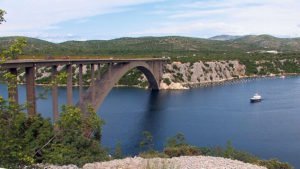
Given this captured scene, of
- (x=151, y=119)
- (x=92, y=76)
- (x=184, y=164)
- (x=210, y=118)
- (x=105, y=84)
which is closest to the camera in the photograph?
(x=184, y=164)

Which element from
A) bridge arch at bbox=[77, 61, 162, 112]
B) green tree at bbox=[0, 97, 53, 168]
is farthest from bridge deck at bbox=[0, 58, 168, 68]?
green tree at bbox=[0, 97, 53, 168]

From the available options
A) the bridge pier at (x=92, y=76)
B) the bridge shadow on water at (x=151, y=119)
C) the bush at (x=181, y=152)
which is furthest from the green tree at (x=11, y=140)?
the bridge shadow on water at (x=151, y=119)

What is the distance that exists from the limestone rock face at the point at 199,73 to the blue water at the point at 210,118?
7.73 metres

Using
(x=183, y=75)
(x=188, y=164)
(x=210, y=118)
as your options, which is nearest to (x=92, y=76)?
(x=210, y=118)

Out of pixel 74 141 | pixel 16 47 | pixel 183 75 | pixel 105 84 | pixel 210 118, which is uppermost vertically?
pixel 16 47

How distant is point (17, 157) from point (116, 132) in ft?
113

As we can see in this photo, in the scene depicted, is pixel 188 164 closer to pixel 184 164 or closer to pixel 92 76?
pixel 184 164

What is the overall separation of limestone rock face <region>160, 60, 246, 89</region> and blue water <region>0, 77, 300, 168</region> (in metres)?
7.73

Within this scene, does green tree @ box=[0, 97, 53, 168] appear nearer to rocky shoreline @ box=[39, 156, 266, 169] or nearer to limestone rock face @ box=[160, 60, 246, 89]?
rocky shoreline @ box=[39, 156, 266, 169]

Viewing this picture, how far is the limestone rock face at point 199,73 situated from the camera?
90.5m

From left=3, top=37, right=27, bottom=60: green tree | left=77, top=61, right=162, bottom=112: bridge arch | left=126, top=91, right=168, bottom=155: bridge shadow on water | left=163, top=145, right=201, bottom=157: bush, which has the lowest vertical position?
left=126, top=91, right=168, bottom=155: bridge shadow on water

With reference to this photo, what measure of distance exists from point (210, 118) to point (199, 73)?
46.7 m

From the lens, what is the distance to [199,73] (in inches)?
3878

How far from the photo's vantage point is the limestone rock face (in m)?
90.5
